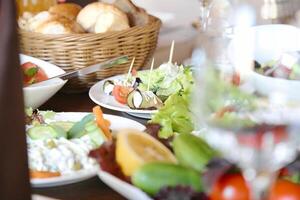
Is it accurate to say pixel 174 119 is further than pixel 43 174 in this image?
Yes

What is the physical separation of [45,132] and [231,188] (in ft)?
1.20

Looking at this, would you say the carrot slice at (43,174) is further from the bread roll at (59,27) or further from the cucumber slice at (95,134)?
the bread roll at (59,27)

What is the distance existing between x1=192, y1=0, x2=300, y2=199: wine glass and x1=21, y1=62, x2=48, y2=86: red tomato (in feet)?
2.35

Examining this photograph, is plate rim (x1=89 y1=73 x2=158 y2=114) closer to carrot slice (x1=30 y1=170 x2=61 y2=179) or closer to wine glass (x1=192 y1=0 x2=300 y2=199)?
carrot slice (x1=30 y1=170 x2=61 y2=179)

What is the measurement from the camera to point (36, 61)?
1.32 metres

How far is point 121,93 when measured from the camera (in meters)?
1.19

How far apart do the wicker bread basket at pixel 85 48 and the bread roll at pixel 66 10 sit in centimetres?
15

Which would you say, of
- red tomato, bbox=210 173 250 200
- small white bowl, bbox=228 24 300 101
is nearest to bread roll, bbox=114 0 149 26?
small white bowl, bbox=228 24 300 101

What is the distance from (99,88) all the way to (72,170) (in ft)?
1.52

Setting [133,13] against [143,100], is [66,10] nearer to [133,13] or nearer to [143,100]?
[133,13]

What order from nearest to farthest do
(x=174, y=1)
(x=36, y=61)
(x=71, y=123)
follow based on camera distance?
(x=71, y=123), (x=36, y=61), (x=174, y=1)

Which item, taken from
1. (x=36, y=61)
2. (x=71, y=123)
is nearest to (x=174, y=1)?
(x=36, y=61)

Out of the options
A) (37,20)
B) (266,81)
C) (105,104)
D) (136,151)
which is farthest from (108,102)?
(266,81)

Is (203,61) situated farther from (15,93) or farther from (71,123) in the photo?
(71,123)
